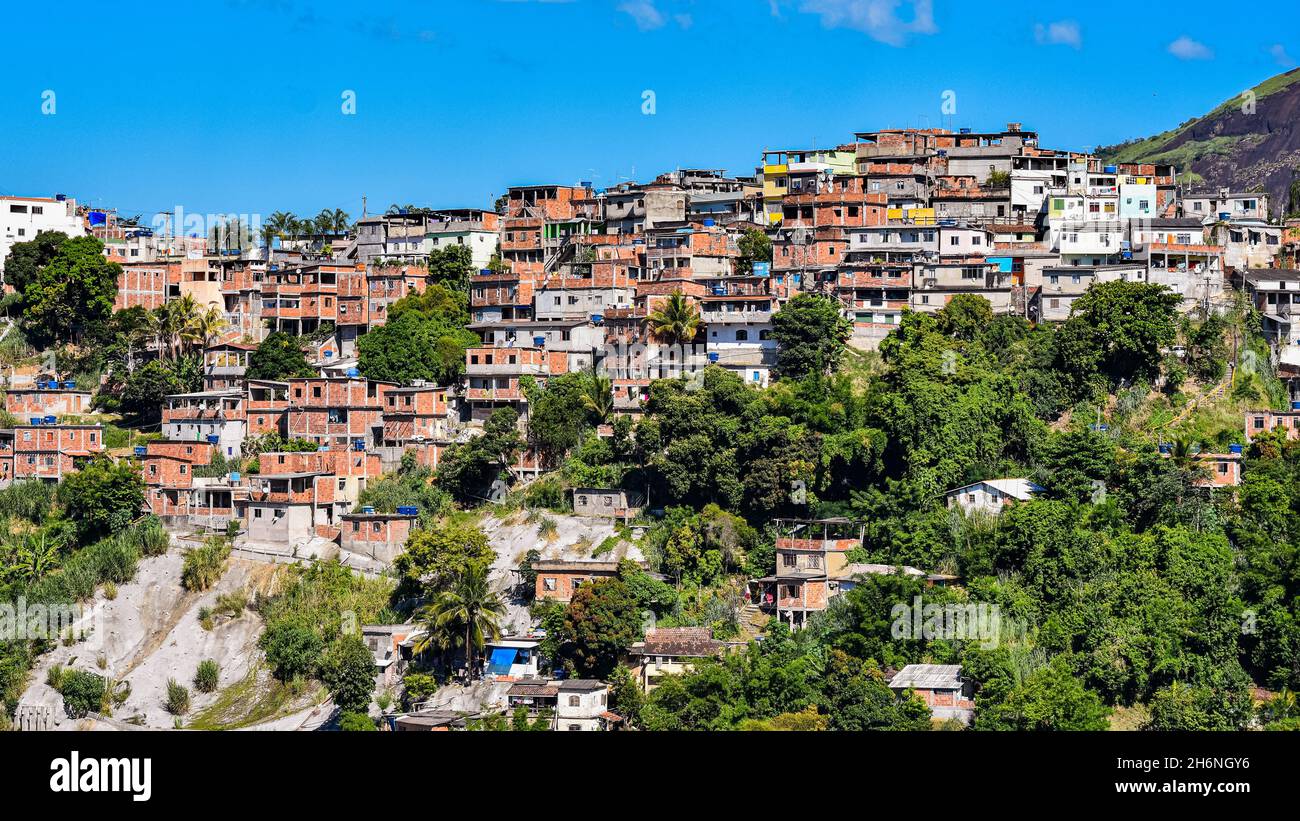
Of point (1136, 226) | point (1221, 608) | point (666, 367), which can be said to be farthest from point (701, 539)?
→ point (1136, 226)

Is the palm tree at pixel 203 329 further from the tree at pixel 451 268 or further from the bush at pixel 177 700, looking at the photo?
the bush at pixel 177 700

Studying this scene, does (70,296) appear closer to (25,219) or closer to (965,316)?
(25,219)

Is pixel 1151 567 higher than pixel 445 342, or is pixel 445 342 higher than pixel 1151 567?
pixel 445 342

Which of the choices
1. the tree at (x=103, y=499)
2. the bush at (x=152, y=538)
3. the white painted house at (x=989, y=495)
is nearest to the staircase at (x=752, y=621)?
the white painted house at (x=989, y=495)

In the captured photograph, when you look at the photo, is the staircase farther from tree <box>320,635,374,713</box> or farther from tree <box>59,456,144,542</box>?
tree <box>59,456,144,542</box>

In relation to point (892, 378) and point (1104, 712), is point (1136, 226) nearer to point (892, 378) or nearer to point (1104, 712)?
point (892, 378)

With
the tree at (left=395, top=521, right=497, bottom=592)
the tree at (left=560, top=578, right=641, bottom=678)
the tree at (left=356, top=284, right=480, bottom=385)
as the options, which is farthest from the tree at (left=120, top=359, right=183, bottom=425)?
the tree at (left=560, top=578, right=641, bottom=678)

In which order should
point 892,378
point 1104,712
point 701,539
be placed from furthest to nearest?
point 892,378 < point 701,539 < point 1104,712
